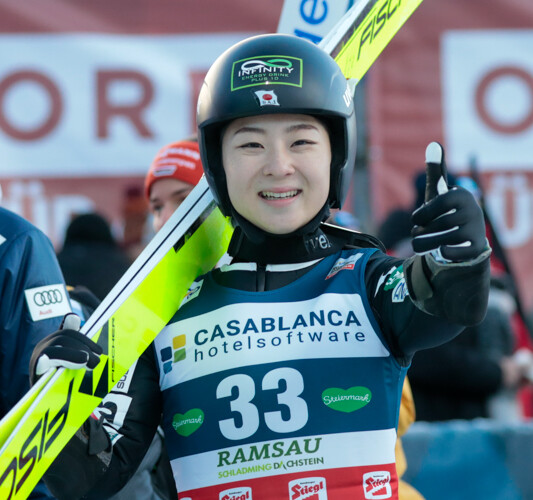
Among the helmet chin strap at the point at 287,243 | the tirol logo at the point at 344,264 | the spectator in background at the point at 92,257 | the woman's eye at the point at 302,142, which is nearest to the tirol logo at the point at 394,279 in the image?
the tirol logo at the point at 344,264

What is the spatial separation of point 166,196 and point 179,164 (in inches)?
5.5

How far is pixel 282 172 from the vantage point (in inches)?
105

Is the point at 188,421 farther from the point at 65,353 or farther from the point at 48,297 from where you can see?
the point at 48,297

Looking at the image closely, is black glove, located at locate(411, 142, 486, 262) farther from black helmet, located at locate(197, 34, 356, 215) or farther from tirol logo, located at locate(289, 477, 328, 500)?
tirol logo, located at locate(289, 477, 328, 500)

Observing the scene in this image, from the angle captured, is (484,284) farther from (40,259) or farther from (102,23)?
(102,23)

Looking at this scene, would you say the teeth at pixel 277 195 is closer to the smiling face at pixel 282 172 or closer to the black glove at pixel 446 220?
the smiling face at pixel 282 172

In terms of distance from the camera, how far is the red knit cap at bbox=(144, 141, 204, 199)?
13.7 ft

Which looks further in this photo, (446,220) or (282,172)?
(282,172)

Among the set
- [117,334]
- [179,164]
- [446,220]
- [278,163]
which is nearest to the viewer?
[446,220]

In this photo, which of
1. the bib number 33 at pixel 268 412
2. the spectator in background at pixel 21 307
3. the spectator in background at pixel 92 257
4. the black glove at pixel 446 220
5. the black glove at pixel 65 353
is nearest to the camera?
the black glove at pixel 446 220

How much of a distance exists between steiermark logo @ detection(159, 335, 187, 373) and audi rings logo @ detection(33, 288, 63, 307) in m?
0.55

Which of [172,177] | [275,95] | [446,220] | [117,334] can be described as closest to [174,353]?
[117,334]

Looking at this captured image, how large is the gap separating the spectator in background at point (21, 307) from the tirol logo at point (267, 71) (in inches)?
33.9

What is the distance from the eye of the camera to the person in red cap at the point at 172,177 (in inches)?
164
